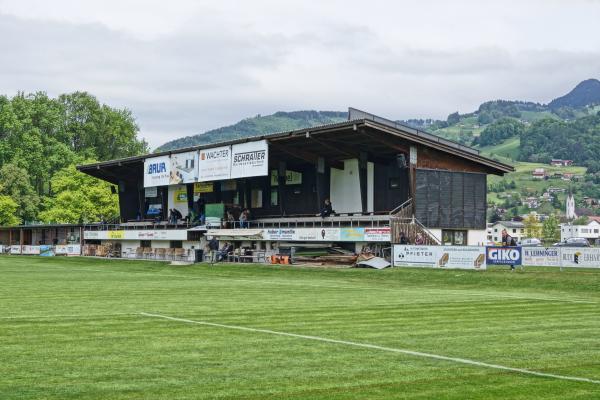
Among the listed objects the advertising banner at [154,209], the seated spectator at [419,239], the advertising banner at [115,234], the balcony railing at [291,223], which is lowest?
the seated spectator at [419,239]

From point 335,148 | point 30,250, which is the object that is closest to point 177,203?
point 30,250

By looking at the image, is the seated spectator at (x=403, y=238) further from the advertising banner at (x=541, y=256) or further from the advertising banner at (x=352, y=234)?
the advertising banner at (x=541, y=256)

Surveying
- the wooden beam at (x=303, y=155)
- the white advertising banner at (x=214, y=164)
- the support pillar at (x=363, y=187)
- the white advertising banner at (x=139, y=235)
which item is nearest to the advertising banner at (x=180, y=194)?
the white advertising banner at (x=139, y=235)

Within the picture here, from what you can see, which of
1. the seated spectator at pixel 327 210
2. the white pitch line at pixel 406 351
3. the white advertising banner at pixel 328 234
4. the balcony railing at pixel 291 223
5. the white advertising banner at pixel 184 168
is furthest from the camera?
the white advertising banner at pixel 184 168

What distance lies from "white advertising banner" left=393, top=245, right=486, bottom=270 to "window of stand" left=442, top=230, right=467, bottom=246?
12416mm

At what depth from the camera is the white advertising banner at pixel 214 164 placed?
233 feet

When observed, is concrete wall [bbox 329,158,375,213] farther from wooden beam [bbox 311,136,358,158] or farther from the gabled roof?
wooden beam [bbox 311,136,358,158]

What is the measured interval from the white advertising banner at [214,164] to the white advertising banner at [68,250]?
74.8 ft

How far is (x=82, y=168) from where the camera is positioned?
90.9 meters

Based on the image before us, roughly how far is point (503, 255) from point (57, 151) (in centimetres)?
8677

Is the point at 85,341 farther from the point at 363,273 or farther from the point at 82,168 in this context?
the point at 82,168

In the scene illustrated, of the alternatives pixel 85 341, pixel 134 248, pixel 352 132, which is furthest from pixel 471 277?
pixel 134 248

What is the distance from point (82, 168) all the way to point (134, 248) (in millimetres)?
12937

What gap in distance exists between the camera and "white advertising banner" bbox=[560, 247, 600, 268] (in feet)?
135
